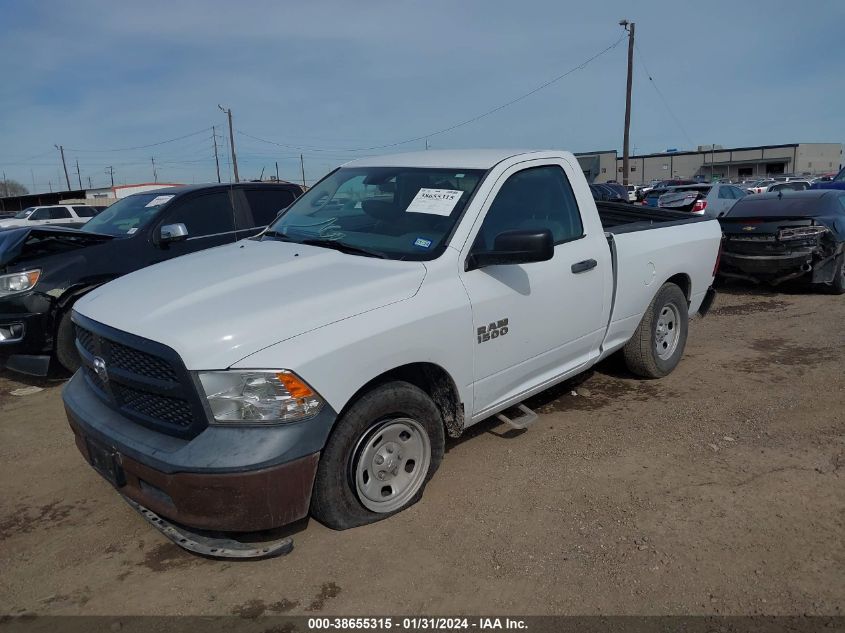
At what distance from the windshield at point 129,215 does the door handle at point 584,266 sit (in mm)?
4390

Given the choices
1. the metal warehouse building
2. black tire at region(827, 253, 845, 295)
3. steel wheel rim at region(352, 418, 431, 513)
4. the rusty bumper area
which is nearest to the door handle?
steel wheel rim at region(352, 418, 431, 513)

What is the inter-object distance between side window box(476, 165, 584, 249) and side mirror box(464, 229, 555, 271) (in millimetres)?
184

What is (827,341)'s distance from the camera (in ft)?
22.2

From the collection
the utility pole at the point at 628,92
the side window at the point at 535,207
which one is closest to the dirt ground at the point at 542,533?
the side window at the point at 535,207

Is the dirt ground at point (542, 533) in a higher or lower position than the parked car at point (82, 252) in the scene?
lower

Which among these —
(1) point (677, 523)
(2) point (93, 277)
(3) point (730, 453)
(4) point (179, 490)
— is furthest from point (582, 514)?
(2) point (93, 277)

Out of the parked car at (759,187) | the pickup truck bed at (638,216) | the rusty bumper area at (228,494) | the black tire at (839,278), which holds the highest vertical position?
the pickup truck bed at (638,216)

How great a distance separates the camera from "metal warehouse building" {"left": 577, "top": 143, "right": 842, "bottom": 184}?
8094cm

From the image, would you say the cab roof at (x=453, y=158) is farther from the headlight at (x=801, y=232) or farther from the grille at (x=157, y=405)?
the headlight at (x=801, y=232)

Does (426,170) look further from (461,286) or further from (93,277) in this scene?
(93,277)

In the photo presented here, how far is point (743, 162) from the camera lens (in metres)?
82.5

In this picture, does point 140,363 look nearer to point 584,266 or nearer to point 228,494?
point 228,494

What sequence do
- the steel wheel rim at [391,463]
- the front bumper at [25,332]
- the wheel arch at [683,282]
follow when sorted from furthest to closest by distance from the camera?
1. the wheel arch at [683,282]
2. the front bumper at [25,332]
3. the steel wheel rim at [391,463]

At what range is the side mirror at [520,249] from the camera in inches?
132
